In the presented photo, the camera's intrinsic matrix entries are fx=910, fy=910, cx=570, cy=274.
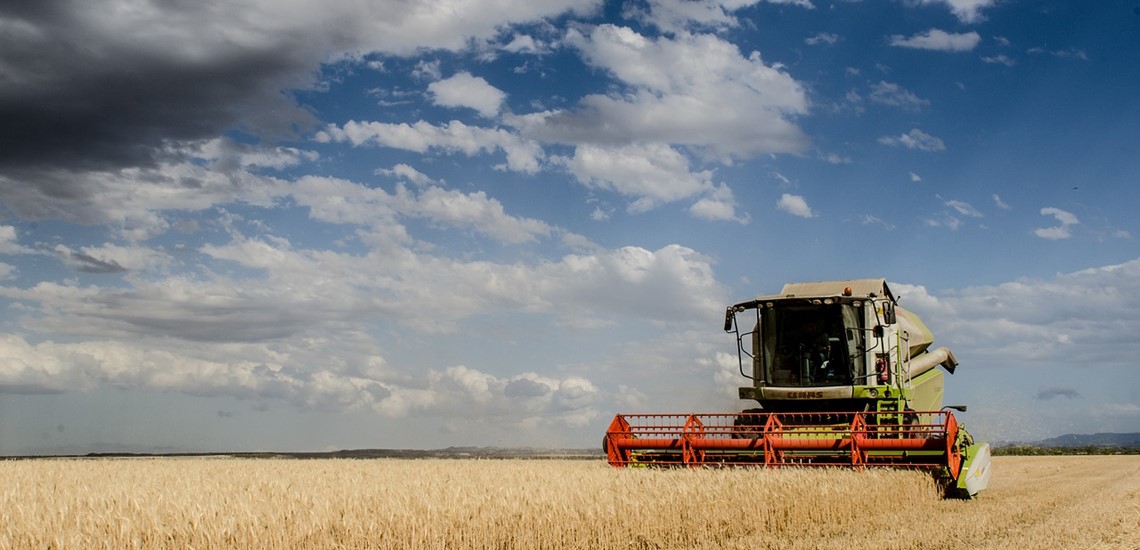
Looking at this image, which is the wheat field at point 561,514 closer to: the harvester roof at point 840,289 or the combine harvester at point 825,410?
the combine harvester at point 825,410

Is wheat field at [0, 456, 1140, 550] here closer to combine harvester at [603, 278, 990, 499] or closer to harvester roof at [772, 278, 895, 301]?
combine harvester at [603, 278, 990, 499]

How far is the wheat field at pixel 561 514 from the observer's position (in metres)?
6.00

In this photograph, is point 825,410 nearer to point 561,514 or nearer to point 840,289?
point 840,289

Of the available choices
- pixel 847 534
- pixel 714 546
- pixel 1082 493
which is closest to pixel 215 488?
pixel 714 546

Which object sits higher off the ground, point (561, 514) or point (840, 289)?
point (840, 289)

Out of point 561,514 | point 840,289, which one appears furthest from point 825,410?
point 561,514

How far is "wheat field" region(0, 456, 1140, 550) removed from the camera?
600 cm

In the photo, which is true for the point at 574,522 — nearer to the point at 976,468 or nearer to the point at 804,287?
the point at 976,468

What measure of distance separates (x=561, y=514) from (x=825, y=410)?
295 inches

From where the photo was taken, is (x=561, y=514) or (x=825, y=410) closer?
(x=561, y=514)

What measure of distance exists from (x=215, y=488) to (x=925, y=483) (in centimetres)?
846

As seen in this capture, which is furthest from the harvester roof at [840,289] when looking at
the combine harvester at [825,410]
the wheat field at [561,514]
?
the wheat field at [561,514]

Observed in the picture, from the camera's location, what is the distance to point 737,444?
41.9ft

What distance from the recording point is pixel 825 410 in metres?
14.0
